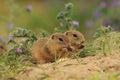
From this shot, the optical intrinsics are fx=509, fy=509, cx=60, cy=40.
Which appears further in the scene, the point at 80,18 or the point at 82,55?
the point at 80,18

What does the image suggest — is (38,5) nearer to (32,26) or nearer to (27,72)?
(32,26)

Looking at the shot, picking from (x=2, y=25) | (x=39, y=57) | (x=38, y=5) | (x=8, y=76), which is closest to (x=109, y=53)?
(x=39, y=57)

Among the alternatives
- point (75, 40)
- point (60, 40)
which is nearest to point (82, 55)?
point (75, 40)

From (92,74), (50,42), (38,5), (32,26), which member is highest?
(38,5)

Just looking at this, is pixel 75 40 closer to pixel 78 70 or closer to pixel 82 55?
pixel 82 55

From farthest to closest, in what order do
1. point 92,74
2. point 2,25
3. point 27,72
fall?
point 2,25, point 27,72, point 92,74

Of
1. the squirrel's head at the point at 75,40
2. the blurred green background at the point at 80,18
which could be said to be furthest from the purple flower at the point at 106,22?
the squirrel's head at the point at 75,40

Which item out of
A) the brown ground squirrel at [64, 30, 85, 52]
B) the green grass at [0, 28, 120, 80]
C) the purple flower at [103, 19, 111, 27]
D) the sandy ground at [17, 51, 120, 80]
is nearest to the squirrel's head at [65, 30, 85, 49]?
→ the brown ground squirrel at [64, 30, 85, 52]
